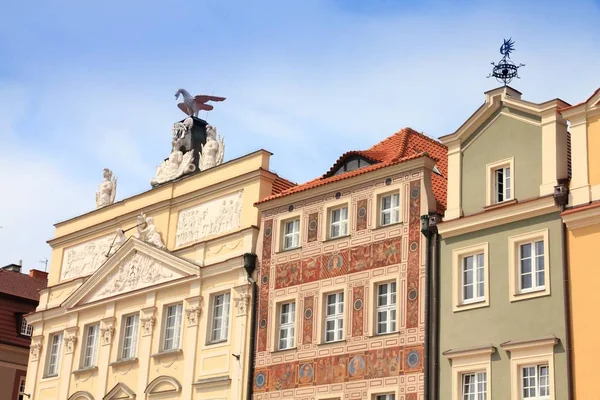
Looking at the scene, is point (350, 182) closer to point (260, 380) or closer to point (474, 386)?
point (260, 380)

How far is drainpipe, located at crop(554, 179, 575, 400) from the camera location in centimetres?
2644

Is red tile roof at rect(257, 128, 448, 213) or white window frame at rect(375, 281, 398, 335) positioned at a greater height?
red tile roof at rect(257, 128, 448, 213)

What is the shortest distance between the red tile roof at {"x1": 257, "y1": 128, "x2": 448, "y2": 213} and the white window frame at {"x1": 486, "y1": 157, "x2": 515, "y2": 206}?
2149mm

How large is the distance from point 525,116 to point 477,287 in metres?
4.72

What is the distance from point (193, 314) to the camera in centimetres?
3778

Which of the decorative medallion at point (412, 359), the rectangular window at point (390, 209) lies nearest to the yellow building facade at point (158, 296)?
the rectangular window at point (390, 209)

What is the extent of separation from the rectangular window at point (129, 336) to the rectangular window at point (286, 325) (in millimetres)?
7539

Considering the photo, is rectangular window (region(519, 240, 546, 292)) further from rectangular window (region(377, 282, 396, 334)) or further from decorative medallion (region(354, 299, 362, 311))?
decorative medallion (region(354, 299, 362, 311))

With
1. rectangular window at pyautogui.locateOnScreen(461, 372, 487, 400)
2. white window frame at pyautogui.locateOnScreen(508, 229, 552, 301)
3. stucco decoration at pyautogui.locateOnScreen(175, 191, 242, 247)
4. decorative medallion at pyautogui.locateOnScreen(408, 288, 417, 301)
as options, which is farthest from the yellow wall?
stucco decoration at pyautogui.locateOnScreen(175, 191, 242, 247)

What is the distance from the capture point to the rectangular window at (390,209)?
32.6m

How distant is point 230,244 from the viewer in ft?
124

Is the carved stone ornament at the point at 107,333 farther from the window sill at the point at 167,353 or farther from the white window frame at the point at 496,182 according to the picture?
the white window frame at the point at 496,182

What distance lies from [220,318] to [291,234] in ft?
13.0

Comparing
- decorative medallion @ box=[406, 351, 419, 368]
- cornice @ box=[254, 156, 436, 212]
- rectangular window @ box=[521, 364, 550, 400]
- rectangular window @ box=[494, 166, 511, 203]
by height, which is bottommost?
rectangular window @ box=[521, 364, 550, 400]
